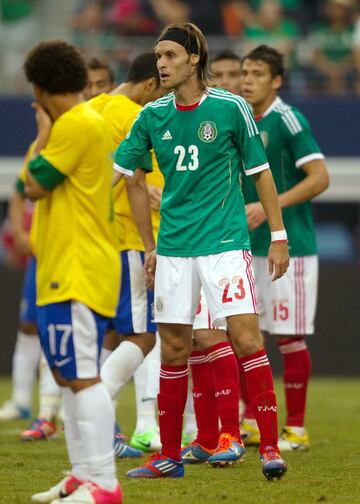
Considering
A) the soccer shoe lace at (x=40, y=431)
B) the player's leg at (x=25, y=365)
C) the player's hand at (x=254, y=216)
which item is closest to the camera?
the player's hand at (x=254, y=216)

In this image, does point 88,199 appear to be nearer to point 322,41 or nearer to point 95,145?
point 95,145

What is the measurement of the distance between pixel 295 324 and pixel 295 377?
0.37 metres

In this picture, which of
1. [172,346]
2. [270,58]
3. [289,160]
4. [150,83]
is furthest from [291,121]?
[172,346]

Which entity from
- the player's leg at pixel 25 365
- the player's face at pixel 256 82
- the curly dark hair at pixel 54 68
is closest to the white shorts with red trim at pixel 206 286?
the curly dark hair at pixel 54 68

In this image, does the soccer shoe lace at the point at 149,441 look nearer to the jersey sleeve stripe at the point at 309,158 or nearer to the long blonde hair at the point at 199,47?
the jersey sleeve stripe at the point at 309,158

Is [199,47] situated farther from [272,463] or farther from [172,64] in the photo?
[272,463]

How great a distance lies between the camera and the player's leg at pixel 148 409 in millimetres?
8234

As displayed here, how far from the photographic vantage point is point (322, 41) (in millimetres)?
15758

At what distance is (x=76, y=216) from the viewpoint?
226 inches

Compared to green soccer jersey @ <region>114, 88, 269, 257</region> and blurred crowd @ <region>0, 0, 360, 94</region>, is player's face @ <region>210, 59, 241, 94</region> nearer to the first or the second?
green soccer jersey @ <region>114, 88, 269, 257</region>

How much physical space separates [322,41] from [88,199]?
10.5 metres

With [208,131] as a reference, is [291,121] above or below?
above

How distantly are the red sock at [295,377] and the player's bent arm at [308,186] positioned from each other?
41.2 inches

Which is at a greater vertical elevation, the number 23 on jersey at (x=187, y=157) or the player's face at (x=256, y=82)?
the player's face at (x=256, y=82)
